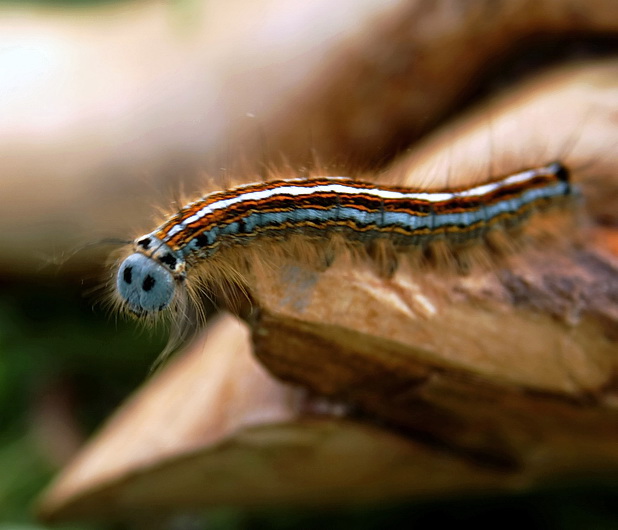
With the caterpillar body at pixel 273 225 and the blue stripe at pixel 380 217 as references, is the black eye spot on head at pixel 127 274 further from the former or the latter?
the blue stripe at pixel 380 217

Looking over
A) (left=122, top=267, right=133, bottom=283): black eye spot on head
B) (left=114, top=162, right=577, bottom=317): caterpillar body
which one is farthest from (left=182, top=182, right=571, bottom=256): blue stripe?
(left=122, top=267, right=133, bottom=283): black eye spot on head

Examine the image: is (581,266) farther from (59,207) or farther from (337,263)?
(59,207)

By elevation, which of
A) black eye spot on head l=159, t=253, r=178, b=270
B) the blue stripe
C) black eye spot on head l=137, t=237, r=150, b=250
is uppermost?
black eye spot on head l=137, t=237, r=150, b=250

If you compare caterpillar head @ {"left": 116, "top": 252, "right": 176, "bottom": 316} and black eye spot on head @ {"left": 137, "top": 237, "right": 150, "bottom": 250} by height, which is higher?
black eye spot on head @ {"left": 137, "top": 237, "right": 150, "bottom": 250}

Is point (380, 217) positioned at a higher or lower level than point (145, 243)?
lower

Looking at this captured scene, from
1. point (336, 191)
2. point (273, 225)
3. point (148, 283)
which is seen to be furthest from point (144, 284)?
point (336, 191)

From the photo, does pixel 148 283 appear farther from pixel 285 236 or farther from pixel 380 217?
pixel 380 217

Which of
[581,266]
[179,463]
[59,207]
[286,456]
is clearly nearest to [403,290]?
[581,266]

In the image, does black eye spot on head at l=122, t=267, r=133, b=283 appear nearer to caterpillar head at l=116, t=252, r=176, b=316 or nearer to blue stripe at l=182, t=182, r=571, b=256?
caterpillar head at l=116, t=252, r=176, b=316
